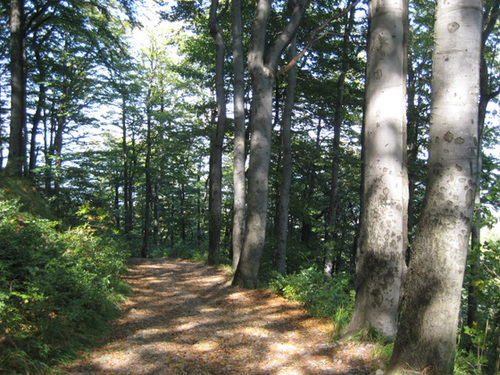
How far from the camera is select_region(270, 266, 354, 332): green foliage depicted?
15.9ft

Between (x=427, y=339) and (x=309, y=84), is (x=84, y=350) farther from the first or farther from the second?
(x=309, y=84)

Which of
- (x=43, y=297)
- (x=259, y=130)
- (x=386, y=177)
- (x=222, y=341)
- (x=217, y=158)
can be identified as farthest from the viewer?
(x=217, y=158)

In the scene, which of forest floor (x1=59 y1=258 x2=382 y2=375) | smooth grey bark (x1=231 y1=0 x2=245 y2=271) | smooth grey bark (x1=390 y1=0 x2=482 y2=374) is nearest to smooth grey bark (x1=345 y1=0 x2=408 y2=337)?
forest floor (x1=59 y1=258 x2=382 y2=375)

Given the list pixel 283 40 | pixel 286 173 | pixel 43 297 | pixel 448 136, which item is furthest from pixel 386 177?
pixel 286 173

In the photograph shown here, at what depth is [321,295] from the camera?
18.0ft

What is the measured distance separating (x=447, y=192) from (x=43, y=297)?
4.19 meters

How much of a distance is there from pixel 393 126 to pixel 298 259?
42.6 ft

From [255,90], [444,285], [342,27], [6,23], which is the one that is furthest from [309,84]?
[444,285]

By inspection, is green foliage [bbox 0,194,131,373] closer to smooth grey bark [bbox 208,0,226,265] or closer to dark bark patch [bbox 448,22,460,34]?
dark bark patch [bbox 448,22,460,34]

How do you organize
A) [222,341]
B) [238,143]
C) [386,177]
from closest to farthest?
1. [386,177]
2. [222,341]
3. [238,143]

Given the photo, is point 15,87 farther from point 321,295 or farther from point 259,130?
point 321,295

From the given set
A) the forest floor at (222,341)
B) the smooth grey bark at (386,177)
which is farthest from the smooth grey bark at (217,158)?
the smooth grey bark at (386,177)

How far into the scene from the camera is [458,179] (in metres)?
2.65

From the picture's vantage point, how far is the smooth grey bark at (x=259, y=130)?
24.5 ft
